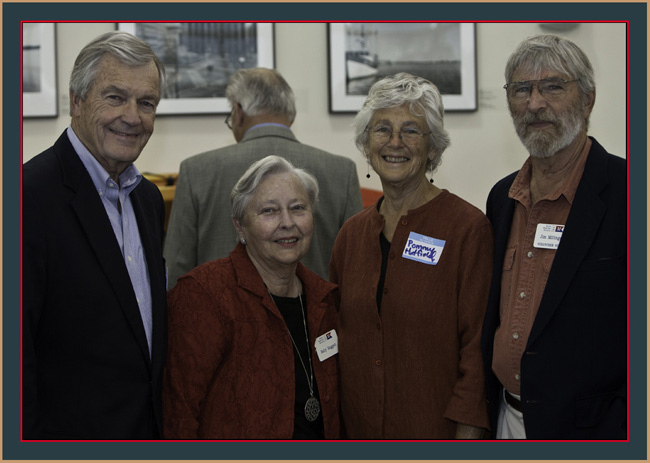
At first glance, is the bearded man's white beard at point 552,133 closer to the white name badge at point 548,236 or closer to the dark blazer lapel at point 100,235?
the white name badge at point 548,236

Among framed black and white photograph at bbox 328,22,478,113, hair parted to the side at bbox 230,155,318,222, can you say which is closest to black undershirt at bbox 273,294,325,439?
hair parted to the side at bbox 230,155,318,222

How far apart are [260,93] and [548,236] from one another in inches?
71.7

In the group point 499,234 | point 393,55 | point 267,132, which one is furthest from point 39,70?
point 499,234

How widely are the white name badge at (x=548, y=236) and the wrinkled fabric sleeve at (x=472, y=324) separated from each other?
7.6 inches

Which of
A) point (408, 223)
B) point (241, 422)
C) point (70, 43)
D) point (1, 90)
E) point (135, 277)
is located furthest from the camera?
point (70, 43)

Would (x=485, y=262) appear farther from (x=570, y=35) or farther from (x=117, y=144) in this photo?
(x=570, y=35)

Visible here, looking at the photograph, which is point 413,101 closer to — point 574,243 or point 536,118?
point 536,118

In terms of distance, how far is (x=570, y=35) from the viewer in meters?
4.61

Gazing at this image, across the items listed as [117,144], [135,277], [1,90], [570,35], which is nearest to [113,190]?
[117,144]

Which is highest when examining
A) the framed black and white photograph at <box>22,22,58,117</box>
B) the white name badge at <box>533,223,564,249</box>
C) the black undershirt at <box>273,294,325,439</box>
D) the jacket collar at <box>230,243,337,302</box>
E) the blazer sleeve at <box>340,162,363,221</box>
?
the framed black and white photograph at <box>22,22,58,117</box>

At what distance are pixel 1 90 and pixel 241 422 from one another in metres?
1.25

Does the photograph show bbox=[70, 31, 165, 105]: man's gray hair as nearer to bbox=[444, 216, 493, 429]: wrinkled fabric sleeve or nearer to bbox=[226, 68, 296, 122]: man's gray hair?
bbox=[444, 216, 493, 429]: wrinkled fabric sleeve

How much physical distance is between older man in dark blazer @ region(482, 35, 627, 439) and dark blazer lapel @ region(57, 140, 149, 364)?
3.71 feet

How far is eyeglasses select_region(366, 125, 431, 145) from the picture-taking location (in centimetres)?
232
